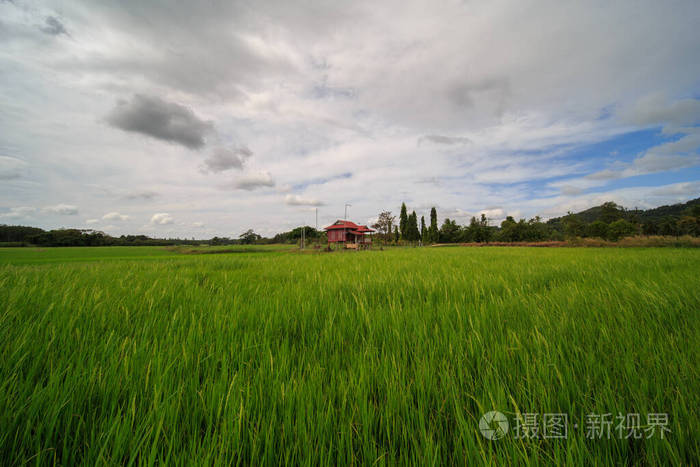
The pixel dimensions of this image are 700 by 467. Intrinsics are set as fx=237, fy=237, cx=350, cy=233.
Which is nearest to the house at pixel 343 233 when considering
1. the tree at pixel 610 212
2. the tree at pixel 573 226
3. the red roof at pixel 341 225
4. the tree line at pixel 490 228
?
the red roof at pixel 341 225

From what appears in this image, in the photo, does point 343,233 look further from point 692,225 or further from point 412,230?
point 692,225

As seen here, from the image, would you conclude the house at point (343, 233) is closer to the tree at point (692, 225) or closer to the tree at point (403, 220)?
the tree at point (403, 220)

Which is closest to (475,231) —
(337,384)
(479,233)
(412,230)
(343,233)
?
(479,233)

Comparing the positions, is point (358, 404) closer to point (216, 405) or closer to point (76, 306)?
point (216, 405)

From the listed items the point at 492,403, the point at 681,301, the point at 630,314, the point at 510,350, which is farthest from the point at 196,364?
the point at 681,301

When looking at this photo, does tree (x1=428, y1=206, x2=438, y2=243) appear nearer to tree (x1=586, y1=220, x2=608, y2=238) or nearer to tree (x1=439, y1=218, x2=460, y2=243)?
tree (x1=439, y1=218, x2=460, y2=243)

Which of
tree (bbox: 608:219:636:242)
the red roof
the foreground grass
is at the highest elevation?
the red roof

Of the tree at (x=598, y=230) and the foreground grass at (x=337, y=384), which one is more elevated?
the tree at (x=598, y=230)

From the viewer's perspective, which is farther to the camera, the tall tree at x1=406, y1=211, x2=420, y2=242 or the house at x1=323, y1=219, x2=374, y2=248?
the tall tree at x1=406, y1=211, x2=420, y2=242

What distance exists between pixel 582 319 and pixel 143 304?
3.40m

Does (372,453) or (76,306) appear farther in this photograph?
(76,306)

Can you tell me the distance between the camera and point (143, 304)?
202 centimetres

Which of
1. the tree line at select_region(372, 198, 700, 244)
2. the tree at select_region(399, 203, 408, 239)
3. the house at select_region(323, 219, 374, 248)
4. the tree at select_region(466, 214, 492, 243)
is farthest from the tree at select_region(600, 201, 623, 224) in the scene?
the house at select_region(323, 219, 374, 248)

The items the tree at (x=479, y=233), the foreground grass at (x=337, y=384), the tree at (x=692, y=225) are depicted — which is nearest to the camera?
the foreground grass at (x=337, y=384)
